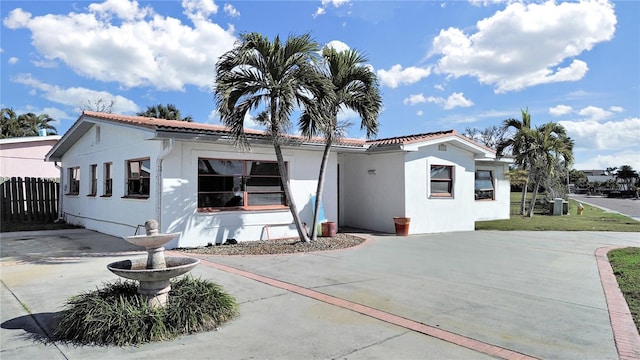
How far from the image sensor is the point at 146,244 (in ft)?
15.9

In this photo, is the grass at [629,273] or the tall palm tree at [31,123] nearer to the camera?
the grass at [629,273]

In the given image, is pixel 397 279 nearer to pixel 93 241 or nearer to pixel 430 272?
pixel 430 272

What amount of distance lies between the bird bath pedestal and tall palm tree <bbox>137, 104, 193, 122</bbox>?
33718 mm

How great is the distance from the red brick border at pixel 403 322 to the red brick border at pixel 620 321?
1195 mm

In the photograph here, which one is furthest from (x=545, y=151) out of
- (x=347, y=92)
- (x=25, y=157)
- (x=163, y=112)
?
(x=163, y=112)

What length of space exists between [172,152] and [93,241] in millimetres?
4219

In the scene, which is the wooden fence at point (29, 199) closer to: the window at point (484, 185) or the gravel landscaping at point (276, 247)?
the gravel landscaping at point (276, 247)

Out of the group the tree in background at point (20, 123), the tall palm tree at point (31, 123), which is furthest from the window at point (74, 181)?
the tall palm tree at point (31, 123)

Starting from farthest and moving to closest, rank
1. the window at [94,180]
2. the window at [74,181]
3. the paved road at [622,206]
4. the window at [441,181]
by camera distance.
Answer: the paved road at [622,206]
the window at [74,181]
the window at [441,181]
the window at [94,180]

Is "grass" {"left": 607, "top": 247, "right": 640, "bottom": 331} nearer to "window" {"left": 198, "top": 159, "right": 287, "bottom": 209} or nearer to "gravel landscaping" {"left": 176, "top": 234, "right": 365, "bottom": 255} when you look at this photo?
"gravel landscaping" {"left": 176, "top": 234, "right": 365, "bottom": 255}

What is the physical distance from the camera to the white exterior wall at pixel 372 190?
48.2ft

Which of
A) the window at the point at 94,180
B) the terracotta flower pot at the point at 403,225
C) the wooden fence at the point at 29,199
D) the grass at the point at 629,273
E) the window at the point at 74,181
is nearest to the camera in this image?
the grass at the point at 629,273

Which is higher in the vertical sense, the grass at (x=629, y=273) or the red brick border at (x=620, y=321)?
the grass at (x=629, y=273)

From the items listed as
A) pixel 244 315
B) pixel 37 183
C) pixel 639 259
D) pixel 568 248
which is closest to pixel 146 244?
pixel 244 315
